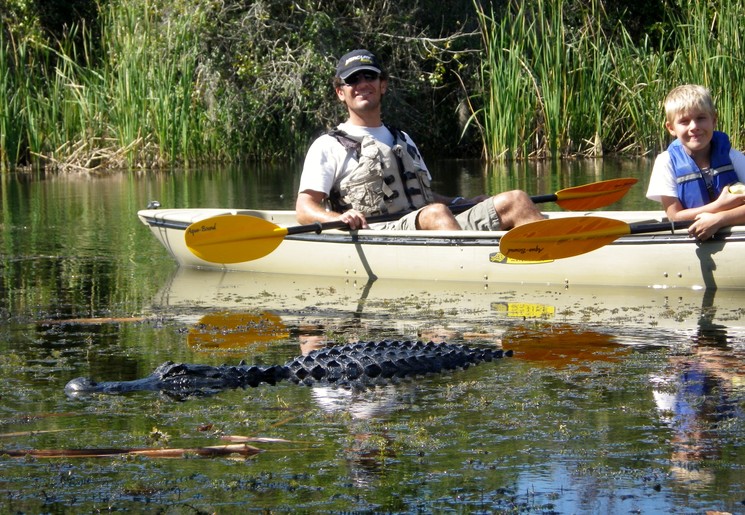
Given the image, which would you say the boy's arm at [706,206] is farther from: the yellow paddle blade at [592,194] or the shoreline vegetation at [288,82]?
the shoreline vegetation at [288,82]

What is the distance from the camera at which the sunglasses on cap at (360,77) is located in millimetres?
7070

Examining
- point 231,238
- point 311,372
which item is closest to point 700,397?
point 311,372

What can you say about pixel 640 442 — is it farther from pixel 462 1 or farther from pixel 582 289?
pixel 462 1

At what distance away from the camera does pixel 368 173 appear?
23.7 ft

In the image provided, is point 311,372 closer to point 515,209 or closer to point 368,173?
point 368,173

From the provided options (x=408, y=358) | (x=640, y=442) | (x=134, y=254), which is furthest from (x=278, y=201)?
(x=640, y=442)

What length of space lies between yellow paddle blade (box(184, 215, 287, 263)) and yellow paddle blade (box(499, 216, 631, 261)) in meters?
1.51

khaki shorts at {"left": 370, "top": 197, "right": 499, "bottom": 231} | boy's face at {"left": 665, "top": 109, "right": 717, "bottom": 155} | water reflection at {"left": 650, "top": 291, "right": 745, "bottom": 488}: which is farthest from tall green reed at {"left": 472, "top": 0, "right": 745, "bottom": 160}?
water reflection at {"left": 650, "top": 291, "right": 745, "bottom": 488}

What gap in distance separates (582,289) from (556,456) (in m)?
3.45

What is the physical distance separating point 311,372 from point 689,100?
2.70 meters

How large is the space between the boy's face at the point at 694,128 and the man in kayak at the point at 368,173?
0.99 metres

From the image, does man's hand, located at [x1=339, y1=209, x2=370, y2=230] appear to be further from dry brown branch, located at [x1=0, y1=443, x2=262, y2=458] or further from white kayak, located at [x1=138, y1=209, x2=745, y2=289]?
dry brown branch, located at [x1=0, y1=443, x2=262, y2=458]

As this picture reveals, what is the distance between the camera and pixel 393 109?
18266 mm

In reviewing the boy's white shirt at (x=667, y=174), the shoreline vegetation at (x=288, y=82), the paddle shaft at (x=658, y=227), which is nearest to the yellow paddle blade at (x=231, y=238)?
the paddle shaft at (x=658, y=227)
